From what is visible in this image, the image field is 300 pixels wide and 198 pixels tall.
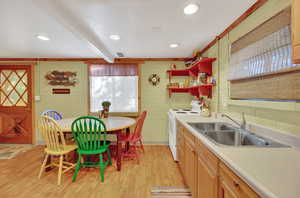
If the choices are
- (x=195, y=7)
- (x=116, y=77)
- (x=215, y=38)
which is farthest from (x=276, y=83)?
(x=116, y=77)

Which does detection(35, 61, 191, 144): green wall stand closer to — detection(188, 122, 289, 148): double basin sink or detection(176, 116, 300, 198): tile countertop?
detection(188, 122, 289, 148): double basin sink

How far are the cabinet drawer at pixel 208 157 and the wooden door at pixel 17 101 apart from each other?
4307mm

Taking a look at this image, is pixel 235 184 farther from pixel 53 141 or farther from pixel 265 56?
pixel 53 141

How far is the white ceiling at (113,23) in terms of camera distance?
1494mm

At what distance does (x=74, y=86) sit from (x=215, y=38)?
3.49 m

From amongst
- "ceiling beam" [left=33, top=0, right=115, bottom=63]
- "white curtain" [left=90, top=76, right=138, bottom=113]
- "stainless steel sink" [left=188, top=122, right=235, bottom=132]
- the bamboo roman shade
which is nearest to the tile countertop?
the bamboo roman shade

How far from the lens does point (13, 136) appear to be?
363 centimetres

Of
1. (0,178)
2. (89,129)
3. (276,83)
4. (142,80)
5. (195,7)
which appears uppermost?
(195,7)

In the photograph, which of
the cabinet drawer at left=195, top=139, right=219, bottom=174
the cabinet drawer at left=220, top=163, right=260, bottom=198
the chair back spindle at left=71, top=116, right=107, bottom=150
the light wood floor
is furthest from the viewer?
the chair back spindle at left=71, top=116, right=107, bottom=150

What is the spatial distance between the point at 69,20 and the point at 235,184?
2.27m

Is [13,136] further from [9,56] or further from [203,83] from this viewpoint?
[203,83]

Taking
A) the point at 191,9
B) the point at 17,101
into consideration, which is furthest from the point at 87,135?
the point at 17,101

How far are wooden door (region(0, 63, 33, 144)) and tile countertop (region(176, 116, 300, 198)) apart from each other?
4.53m

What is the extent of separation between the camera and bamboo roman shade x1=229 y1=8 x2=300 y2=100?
1.11 m
